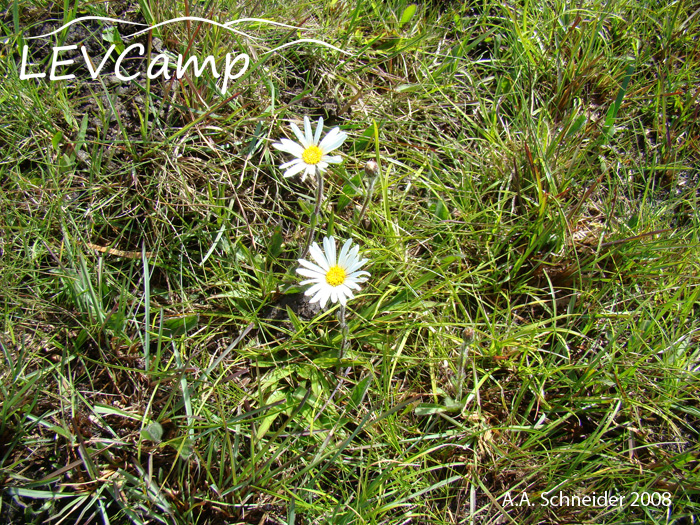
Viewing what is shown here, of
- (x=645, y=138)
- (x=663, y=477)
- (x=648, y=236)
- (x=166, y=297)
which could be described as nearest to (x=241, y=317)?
(x=166, y=297)

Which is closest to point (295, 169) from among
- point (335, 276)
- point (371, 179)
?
point (371, 179)

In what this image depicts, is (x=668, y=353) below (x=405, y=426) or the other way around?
the other way around

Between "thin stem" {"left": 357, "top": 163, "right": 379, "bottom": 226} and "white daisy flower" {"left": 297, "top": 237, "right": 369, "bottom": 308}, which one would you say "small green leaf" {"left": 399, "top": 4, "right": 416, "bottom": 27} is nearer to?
"thin stem" {"left": 357, "top": 163, "right": 379, "bottom": 226}

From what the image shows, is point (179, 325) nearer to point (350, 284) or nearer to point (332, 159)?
point (350, 284)

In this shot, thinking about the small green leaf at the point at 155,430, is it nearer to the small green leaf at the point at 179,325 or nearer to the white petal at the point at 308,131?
the small green leaf at the point at 179,325

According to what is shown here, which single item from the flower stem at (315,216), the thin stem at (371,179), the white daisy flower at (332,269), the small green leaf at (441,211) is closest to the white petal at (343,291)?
the white daisy flower at (332,269)

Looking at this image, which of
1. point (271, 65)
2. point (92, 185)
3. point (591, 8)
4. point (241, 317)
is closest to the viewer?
point (241, 317)

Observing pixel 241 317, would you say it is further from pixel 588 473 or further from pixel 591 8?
pixel 591 8
